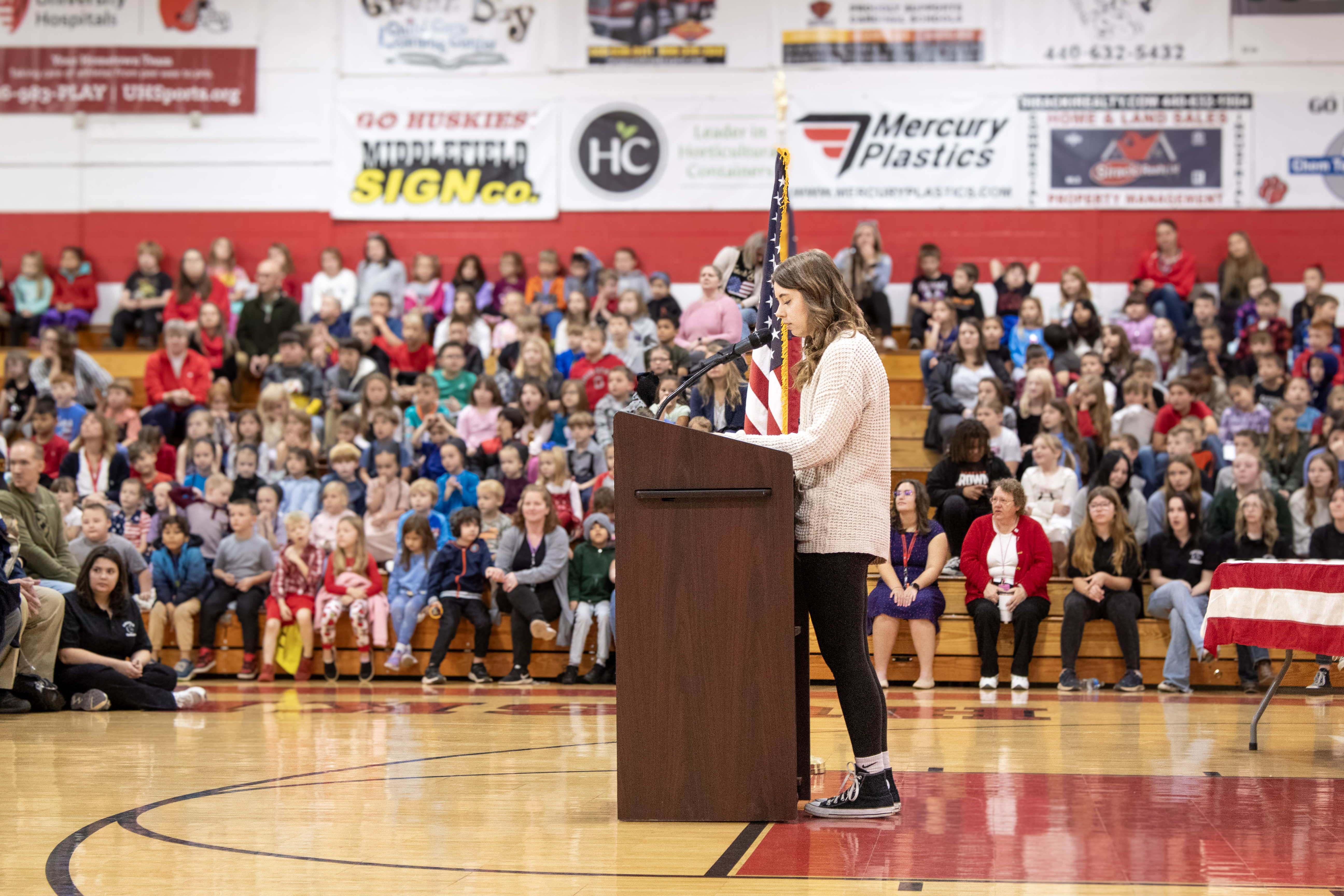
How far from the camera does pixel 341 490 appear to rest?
1006 centimetres

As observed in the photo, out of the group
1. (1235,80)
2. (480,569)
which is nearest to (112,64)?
(480,569)

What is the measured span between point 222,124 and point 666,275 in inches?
207

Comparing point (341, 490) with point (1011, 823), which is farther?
point (341, 490)

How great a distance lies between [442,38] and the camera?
48.2 ft

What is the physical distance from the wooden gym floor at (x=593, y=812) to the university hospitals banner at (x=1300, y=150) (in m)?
8.51

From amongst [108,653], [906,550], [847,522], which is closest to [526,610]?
[906,550]

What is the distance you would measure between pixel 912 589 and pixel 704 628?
4.97m

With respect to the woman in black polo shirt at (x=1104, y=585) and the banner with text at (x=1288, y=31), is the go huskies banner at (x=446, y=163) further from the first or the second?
the woman in black polo shirt at (x=1104, y=585)

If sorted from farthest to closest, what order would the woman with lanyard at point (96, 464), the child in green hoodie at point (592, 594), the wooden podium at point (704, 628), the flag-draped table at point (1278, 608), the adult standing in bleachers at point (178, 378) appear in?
the adult standing in bleachers at point (178, 378)
the woman with lanyard at point (96, 464)
the child in green hoodie at point (592, 594)
the flag-draped table at point (1278, 608)
the wooden podium at point (704, 628)

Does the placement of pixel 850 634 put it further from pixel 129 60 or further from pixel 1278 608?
pixel 129 60

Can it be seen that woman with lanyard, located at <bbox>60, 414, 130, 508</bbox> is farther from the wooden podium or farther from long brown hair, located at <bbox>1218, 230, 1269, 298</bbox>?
long brown hair, located at <bbox>1218, 230, 1269, 298</bbox>

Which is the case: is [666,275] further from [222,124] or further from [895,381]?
[222,124]

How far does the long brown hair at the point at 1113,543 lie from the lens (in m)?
8.95

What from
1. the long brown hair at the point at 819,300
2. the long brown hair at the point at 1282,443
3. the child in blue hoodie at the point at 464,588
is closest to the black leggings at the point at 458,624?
the child in blue hoodie at the point at 464,588
